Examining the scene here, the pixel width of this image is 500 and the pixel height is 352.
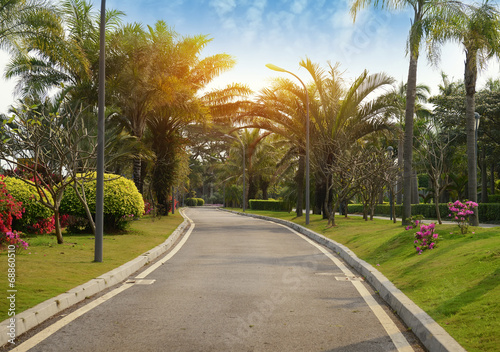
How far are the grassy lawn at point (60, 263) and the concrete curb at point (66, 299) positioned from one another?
16 cm

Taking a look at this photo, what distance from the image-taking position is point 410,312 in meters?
5.63

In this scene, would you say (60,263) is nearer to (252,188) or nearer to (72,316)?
(72,316)

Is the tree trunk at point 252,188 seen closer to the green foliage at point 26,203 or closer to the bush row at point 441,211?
the bush row at point 441,211

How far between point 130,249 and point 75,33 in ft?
54.7

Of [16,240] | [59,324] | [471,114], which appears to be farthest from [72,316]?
[471,114]

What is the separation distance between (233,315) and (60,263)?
4.69 m

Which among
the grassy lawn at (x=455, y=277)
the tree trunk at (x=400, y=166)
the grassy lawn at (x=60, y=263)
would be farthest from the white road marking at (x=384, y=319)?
the tree trunk at (x=400, y=166)

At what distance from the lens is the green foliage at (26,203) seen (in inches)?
539

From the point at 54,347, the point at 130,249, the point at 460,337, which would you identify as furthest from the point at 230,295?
the point at 130,249

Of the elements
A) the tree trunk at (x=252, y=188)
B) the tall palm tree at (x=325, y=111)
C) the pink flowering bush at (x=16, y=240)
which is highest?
the tall palm tree at (x=325, y=111)

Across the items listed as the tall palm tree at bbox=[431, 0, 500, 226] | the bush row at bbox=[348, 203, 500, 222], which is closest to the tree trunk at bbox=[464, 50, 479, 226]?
the tall palm tree at bbox=[431, 0, 500, 226]

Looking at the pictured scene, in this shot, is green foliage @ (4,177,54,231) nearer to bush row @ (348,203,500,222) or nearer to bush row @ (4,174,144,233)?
bush row @ (4,174,144,233)

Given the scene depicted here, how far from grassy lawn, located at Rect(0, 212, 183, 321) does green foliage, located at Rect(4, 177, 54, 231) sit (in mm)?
604

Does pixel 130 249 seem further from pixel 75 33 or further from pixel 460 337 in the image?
pixel 75 33
